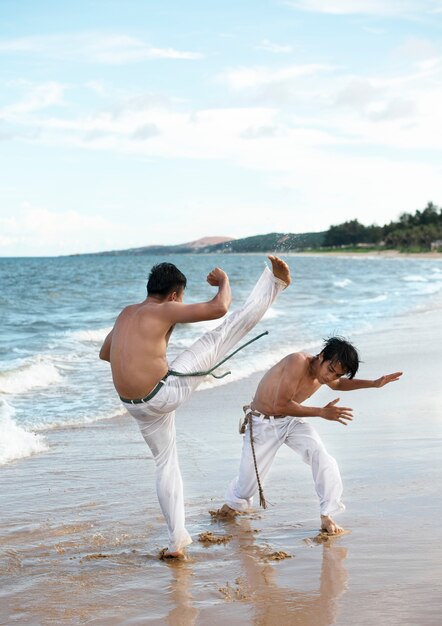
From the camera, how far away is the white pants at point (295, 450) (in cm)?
572

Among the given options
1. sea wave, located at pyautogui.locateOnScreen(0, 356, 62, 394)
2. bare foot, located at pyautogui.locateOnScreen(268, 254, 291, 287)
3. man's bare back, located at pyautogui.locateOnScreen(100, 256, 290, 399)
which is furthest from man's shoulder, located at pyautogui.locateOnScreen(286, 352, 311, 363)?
sea wave, located at pyautogui.locateOnScreen(0, 356, 62, 394)

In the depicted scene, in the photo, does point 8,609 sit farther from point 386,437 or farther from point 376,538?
point 386,437

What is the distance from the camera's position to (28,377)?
13.6m

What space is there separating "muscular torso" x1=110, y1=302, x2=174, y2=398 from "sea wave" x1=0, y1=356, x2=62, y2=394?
7.74 meters

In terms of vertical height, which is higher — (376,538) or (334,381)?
(334,381)

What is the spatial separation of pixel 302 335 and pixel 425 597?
49.7ft

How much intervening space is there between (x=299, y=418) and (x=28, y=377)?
835 centimetres

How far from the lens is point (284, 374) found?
5.78 m

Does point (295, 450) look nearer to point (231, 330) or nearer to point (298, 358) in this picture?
point (298, 358)

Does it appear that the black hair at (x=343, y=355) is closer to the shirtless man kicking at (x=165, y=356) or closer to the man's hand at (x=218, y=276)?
the shirtless man kicking at (x=165, y=356)

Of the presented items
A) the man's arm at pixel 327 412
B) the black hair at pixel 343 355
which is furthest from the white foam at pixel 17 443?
the black hair at pixel 343 355

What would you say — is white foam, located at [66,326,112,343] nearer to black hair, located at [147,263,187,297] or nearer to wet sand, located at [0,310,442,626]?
wet sand, located at [0,310,442,626]

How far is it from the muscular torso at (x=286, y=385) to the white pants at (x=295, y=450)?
13 cm

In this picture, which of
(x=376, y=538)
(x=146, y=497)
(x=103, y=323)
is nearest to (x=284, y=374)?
(x=376, y=538)
